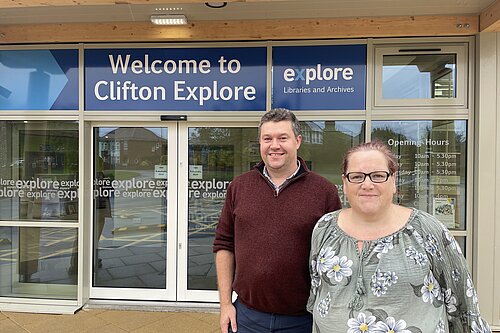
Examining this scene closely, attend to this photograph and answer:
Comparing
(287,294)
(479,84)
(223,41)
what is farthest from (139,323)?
(479,84)

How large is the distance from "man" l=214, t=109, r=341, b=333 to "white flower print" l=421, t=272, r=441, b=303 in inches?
22.2

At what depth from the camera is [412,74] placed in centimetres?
426

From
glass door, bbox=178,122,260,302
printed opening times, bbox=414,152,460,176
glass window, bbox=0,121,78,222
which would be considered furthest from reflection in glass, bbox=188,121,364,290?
printed opening times, bbox=414,152,460,176

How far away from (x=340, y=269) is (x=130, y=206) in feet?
12.0

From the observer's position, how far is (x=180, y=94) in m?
4.39

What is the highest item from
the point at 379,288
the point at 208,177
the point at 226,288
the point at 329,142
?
the point at 329,142

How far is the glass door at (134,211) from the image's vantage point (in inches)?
179

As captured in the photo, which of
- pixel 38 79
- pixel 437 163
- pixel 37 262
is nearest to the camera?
pixel 437 163

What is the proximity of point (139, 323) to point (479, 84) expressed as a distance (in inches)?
164

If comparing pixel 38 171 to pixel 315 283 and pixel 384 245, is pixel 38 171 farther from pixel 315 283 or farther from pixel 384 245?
pixel 384 245

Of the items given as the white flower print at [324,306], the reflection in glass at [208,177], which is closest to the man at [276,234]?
A: the white flower print at [324,306]

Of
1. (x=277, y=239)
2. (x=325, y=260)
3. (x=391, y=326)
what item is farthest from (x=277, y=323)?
(x=391, y=326)

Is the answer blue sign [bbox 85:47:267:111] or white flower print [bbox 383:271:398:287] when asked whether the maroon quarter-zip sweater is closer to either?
white flower print [bbox 383:271:398:287]

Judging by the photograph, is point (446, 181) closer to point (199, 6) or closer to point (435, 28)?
point (435, 28)
